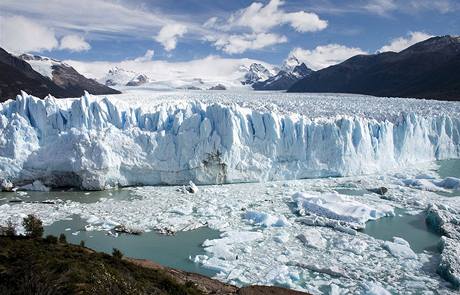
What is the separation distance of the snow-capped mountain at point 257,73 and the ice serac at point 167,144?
109707 millimetres

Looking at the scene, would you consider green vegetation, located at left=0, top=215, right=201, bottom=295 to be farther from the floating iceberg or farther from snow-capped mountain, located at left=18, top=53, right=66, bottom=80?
snow-capped mountain, located at left=18, top=53, right=66, bottom=80

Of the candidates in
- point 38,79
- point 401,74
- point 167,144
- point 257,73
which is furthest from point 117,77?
point 167,144

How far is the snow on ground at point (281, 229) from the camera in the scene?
8.30 metres

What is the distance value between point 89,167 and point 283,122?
7204mm

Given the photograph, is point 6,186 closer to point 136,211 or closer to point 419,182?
point 136,211

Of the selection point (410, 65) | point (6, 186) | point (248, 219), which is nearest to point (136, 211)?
point (248, 219)

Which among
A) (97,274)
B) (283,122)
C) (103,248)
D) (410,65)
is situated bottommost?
(103,248)

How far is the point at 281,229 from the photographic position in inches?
432

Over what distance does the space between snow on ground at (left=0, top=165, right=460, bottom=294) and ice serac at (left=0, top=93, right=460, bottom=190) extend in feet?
2.44

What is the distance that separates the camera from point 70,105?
1727cm

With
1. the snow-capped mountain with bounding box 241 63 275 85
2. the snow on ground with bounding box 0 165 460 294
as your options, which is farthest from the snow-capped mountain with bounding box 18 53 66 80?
the snow on ground with bounding box 0 165 460 294

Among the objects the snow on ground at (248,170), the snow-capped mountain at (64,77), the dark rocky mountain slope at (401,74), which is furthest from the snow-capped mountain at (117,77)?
the snow on ground at (248,170)

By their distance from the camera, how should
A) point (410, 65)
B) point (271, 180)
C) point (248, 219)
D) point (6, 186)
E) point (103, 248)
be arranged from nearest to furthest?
point (103, 248) → point (248, 219) → point (6, 186) → point (271, 180) → point (410, 65)

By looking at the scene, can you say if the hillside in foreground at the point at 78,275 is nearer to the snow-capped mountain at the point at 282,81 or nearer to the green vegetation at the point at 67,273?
the green vegetation at the point at 67,273
